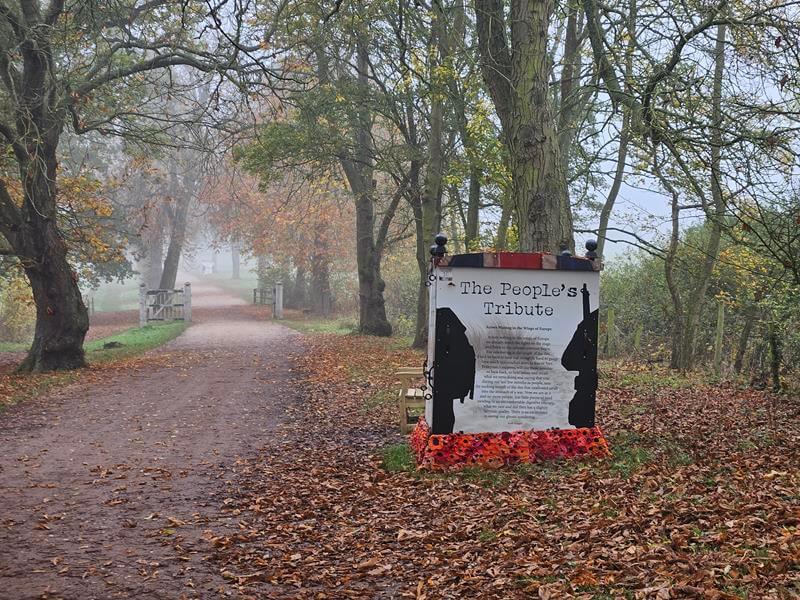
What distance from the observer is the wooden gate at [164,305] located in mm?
31953

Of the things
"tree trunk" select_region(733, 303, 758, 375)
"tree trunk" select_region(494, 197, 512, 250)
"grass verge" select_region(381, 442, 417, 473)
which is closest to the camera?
"grass verge" select_region(381, 442, 417, 473)

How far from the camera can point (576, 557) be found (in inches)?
204

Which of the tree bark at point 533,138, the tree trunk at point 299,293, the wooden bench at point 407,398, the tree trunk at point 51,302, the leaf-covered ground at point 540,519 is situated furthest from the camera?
the tree trunk at point 299,293

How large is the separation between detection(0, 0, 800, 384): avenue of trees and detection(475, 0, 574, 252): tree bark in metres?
0.02

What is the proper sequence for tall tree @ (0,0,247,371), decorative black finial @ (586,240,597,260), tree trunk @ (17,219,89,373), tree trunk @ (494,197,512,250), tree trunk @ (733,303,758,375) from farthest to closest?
1. tree trunk @ (494,197,512,250)
2. tree trunk @ (17,219,89,373)
3. tree trunk @ (733,303,758,375)
4. tall tree @ (0,0,247,371)
5. decorative black finial @ (586,240,597,260)

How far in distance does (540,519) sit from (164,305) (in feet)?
95.7

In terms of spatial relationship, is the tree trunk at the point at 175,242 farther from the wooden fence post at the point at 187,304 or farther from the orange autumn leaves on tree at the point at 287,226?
the wooden fence post at the point at 187,304

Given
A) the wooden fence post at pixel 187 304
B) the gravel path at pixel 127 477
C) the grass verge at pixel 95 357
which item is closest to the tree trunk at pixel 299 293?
the wooden fence post at pixel 187 304

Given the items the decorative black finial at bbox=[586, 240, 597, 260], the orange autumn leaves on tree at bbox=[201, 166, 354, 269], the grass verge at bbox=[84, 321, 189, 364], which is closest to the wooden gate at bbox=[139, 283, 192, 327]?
the grass verge at bbox=[84, 321, 189, 364]

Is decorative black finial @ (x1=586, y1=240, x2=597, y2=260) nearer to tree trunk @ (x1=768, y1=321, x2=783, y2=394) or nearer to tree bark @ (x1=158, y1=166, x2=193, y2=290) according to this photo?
tree trunk @ (x1=768, y1=321, x2=783, y2=394)

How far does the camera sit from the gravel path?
539cm

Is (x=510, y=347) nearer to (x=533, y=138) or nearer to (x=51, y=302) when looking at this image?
(x=533, y=138)

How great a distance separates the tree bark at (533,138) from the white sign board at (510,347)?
1207mm

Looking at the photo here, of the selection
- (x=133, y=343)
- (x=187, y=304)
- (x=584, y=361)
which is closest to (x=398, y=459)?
(x=584, y=361)
